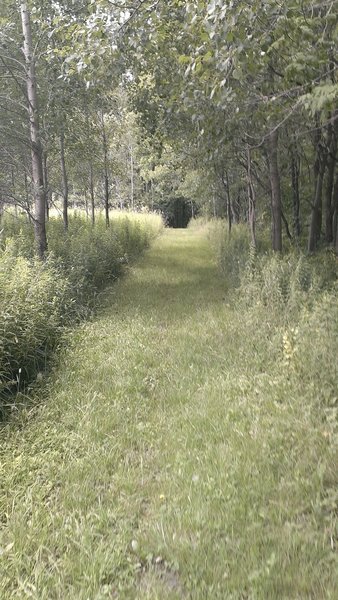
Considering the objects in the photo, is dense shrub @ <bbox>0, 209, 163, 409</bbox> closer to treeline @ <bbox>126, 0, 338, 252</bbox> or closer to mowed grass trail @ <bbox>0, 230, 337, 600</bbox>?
mowed grass trail @ <bbox>0, 230, 337, 600</bbox>

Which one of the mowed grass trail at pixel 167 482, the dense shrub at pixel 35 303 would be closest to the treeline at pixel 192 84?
the dense shrub at pixel 35 303

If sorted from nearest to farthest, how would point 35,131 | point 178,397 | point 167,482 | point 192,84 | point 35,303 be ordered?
point 167,482
point 178,397
point 192,84
point 35,303
point 35,131

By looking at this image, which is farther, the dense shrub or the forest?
the dense shrub

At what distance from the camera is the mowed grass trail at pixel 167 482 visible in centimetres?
239

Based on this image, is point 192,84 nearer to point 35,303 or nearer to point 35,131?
point 35,303

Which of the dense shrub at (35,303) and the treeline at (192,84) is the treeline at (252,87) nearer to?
the treeline at (192,84)

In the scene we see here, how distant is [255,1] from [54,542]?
13.3ft

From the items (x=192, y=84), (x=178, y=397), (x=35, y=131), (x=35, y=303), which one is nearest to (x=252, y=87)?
(x=192, y=84)

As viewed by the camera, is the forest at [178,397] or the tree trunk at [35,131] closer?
the forest at [178,397]

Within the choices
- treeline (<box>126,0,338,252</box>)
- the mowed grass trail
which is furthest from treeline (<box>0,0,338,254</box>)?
the mowed grass trail

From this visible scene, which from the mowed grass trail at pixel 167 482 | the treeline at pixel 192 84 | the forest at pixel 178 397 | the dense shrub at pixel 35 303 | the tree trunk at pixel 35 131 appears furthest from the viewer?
the tree trunk at pixel 35 131

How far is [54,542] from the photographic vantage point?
8.95 ft

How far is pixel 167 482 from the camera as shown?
3193mm

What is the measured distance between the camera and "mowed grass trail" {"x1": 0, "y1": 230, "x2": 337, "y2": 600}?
7.84 ft
